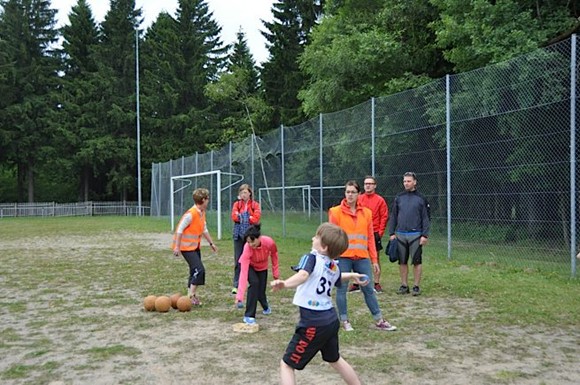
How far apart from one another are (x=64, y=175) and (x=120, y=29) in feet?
46.0

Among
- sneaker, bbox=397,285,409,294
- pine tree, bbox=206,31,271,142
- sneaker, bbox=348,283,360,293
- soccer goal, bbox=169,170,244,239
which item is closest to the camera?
sneaker, bbox=397,285,409,294

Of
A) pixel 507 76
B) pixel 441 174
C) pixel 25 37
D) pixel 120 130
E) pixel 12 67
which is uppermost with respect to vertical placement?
pixel 25 37

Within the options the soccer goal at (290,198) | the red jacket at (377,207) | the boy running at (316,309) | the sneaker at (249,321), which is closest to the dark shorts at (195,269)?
the sneaker at (249,321)

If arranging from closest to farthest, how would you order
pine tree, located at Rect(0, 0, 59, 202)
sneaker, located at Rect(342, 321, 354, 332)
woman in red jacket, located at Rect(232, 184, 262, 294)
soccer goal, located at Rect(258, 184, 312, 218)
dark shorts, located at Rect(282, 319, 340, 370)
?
dark shorts, located at Rect(282, 319, 340, 370), sneaker, located at Rect(342, 321, 354, 332), woman in red jacket, located at Rect(232, 184, 262, 294), soccer goal, located at Rect(258, 184, 312, 218), pine tree, located at Rect(0, 0, 59, 202)

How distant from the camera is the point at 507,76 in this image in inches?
401

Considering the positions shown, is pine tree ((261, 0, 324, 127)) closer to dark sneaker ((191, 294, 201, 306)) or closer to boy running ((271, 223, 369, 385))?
dark sneaker ((191, 294, 201, 306))

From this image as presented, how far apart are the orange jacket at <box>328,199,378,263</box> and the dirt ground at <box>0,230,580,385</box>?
2.71ft

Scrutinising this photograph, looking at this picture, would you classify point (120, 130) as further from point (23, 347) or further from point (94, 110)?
point (23, 347)

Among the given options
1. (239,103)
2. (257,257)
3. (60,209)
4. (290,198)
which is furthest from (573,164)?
(60,209)

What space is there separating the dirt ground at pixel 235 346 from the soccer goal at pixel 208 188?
37.6 ft

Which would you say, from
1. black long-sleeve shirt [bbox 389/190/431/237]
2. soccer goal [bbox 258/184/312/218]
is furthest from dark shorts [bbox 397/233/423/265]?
soccer goal [bbox 258/184/312/218]

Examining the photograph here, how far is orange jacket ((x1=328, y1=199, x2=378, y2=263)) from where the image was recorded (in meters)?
5.99

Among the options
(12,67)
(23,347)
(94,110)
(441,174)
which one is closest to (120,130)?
(94,110)

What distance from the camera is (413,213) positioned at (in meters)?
A: 7.86
